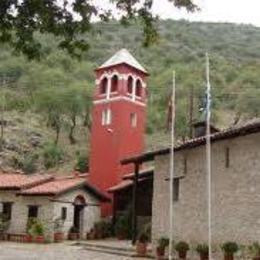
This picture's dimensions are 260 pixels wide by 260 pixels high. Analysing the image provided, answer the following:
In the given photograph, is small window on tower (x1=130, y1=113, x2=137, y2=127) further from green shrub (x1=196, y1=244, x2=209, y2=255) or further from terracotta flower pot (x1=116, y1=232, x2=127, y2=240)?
green shrub (x1=196, y1=244, x2=209, y2=255)

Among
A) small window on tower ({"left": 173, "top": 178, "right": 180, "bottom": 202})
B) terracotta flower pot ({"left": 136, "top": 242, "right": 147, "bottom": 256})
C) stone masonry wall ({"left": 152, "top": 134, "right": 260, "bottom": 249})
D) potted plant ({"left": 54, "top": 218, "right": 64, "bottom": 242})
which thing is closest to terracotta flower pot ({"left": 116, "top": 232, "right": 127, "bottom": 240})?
potted plant ({"left": 54, "top": 218, "right": 64, "bottom": 242})

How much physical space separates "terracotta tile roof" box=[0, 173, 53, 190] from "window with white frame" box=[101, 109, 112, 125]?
15.8 feet

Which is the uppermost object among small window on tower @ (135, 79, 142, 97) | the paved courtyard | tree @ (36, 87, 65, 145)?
tree @ (36, 87, 65, 145)

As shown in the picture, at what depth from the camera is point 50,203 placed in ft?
106

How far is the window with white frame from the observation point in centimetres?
3744

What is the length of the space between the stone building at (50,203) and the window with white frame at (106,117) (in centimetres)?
439

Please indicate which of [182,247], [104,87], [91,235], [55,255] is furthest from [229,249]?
[104,87]

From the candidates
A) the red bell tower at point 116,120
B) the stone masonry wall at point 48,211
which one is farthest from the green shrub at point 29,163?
the stone masonry wall at point 48,211

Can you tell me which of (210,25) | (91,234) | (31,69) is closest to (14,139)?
(31,69)

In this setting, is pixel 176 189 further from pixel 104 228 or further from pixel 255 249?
pixel 104 228

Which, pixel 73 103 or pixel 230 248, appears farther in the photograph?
pixel 73 103

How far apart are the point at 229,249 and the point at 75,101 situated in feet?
157

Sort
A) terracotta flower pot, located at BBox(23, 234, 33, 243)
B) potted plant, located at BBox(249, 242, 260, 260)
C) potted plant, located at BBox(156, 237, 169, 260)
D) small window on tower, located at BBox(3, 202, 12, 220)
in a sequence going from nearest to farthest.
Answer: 1. potted plant, located at BBox(249, 242, 260, 260)
2. potted plant, located at BBox(156, 237, 169, 260)
3. terracotta flower pot, located at BBox(23, 234, 33, 243)
4. small window on tower, located at BBox(3, 202, 12, 220)

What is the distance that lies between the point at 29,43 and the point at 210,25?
108126mm
